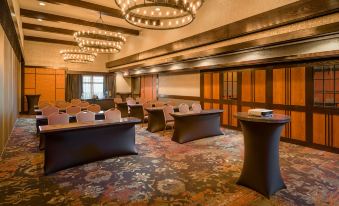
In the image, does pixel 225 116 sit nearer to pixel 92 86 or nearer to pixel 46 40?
pixel 92 86

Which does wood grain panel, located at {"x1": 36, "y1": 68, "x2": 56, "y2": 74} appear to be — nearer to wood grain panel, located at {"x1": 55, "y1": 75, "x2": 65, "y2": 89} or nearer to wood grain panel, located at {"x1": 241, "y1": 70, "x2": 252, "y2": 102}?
wood grain panel, located at {"x1": 55, "y1": 75, "x2": 65, "y2": 89}

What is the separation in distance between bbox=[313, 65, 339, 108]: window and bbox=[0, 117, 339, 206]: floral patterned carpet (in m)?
1.19

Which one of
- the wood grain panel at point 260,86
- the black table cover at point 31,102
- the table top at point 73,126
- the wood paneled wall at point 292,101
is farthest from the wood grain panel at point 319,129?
the black table cover at point 31,102

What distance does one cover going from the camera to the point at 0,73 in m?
4.45

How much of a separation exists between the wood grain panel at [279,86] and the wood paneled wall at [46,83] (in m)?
11.9

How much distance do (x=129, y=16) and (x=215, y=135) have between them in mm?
4127

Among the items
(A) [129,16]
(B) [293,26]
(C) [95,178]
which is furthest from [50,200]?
(B) [293,26]

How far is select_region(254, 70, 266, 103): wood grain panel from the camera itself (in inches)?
259

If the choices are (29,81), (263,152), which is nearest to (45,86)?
(29,81)

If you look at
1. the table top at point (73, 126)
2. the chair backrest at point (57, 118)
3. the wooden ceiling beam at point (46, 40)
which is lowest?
the table top at point (73, 126)

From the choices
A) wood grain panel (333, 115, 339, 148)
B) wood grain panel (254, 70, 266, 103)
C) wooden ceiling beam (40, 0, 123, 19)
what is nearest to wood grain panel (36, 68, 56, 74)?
wooden ceiling beam (40, 0, 123, 19)

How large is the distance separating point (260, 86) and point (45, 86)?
12216 millimetres

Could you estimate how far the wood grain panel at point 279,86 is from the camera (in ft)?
19.8

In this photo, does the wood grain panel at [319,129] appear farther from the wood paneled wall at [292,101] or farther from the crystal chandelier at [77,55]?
the crystal chandelier at [77,55]
